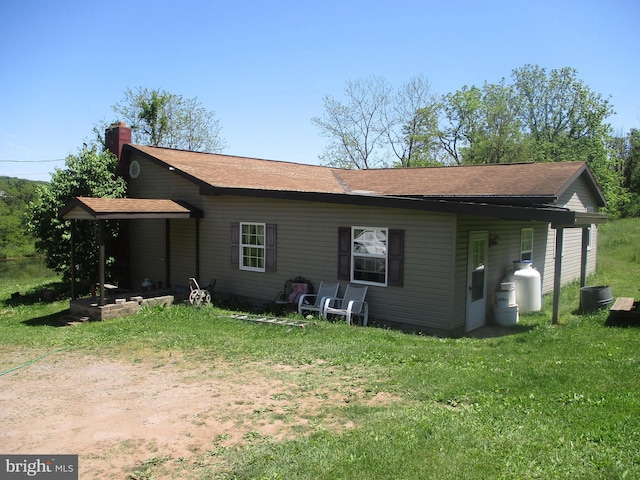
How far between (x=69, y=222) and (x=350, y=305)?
946 centimetres

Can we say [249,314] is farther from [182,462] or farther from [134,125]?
[134,125]

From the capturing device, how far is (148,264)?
1571cm

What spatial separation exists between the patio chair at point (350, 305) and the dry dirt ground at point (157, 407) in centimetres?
321

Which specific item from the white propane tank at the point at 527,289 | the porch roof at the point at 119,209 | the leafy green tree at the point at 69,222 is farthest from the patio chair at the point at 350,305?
the leafy green tree at the point at 69,222

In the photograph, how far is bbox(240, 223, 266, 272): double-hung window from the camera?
12.8m

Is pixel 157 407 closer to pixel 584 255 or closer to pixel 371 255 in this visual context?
pixel 371 255

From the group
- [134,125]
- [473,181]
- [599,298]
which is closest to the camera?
[599,298]

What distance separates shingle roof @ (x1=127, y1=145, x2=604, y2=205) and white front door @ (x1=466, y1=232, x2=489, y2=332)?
5.42 ft

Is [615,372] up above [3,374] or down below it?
above

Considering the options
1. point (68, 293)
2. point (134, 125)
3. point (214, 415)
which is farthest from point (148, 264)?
point (134, 125)

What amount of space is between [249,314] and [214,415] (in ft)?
19.4

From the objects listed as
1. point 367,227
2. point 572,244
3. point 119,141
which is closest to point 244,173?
point 119,141

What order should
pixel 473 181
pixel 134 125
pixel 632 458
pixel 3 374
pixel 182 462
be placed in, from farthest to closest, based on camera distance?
1. pixel 134 125
2. pixel 473 181
3. pixel 3 374
4. pixel 182 462
5. pixel 632 458

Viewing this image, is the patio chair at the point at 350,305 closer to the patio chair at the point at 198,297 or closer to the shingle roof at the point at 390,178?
the shingle roof at the point at 390,178
